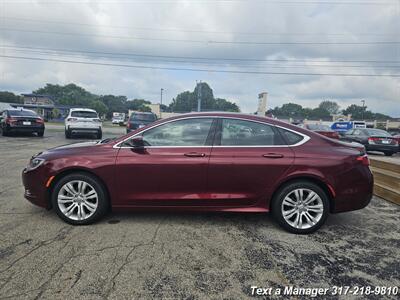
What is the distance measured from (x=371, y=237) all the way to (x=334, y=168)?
104 centimetres

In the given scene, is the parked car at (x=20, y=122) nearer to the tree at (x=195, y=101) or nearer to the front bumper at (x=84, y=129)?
the front bumper at (x=84, y=129)

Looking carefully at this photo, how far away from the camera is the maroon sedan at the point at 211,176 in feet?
11.4

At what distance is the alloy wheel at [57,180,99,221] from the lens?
3.54 metres

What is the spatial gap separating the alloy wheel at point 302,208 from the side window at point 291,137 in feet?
2.08

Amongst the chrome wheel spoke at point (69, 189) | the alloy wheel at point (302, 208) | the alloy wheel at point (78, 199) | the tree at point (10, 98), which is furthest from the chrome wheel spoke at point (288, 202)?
the tree at point (10, 98)

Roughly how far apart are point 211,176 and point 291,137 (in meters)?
1.21

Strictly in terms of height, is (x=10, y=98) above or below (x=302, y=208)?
above

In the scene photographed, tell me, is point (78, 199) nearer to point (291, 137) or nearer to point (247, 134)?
point (247, 134)

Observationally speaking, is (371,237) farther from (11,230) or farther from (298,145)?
(11,230)

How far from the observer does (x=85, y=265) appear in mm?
2654

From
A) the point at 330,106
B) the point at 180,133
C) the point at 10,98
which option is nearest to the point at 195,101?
the point at 10,98

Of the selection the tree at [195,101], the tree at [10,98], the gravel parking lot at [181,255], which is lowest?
the gravel parking lot at [181,255]

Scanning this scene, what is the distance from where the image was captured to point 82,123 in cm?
1361

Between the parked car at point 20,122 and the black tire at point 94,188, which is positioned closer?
the black tire at point 94,188
